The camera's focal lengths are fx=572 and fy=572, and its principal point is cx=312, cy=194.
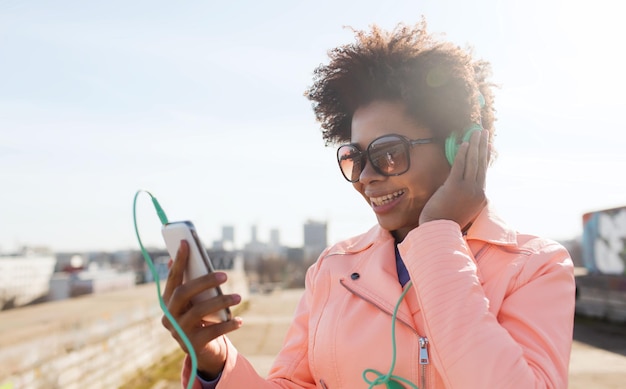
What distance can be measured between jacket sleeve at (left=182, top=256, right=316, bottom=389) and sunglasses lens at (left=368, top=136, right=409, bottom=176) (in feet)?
1.55

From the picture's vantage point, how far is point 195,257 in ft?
4.37

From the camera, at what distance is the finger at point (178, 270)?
4.36 feet

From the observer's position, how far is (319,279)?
1.91 meters

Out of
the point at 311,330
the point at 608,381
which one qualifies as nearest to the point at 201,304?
the point at 311,330

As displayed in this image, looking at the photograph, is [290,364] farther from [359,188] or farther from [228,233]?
[228,233]

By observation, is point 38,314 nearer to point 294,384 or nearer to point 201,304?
point 294,384

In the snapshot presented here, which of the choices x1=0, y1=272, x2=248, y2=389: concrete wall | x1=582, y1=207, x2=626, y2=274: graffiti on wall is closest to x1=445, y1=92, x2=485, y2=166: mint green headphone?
x1=0, y1=272, x2=248, y2=389: concrete wall

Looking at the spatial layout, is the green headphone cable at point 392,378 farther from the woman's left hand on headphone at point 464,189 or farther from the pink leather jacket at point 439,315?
the woman's left hand on headphone at point 464,189

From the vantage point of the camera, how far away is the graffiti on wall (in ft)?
38.7

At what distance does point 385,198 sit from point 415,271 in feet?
1.40

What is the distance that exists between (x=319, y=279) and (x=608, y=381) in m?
5.24

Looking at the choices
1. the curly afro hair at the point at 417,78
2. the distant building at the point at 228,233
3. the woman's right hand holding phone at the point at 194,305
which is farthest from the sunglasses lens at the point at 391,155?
the distant building at the point at 228,233

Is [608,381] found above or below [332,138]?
below

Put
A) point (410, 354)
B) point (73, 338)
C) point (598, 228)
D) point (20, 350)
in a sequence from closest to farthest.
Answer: point (410, 354)
point (20, 350)
point (73, 338)
point (598, 228)
